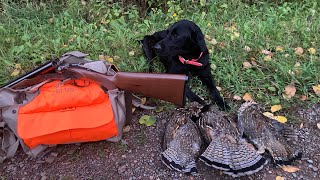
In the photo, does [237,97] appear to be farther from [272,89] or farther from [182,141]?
[182,141]


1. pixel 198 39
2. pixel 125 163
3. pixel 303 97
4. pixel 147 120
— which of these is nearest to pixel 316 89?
pixel 303 97

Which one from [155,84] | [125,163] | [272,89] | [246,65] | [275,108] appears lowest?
[125,163]

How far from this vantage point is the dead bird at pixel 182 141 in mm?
3002

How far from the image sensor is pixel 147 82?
10.3 feet

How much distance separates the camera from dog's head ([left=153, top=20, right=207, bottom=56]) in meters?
3.94

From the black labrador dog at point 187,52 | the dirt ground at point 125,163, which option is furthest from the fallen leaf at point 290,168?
the black labrador dog at point 187,52

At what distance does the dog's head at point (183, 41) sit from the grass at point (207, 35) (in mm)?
410

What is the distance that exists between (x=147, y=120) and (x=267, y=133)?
3.88 feet

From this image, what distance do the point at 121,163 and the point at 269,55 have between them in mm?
2325

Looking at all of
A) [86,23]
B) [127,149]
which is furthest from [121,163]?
[86,23]

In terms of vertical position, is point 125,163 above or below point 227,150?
below

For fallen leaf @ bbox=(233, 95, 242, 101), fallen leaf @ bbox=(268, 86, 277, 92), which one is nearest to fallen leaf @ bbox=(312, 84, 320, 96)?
fallen leaf @ bbox=(268, 86, 277, 92)

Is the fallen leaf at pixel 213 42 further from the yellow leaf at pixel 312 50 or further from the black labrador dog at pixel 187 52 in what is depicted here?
the yellow leaf at pixel 312 50

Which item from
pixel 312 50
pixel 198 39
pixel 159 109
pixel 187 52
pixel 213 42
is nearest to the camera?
pixel 159 109
